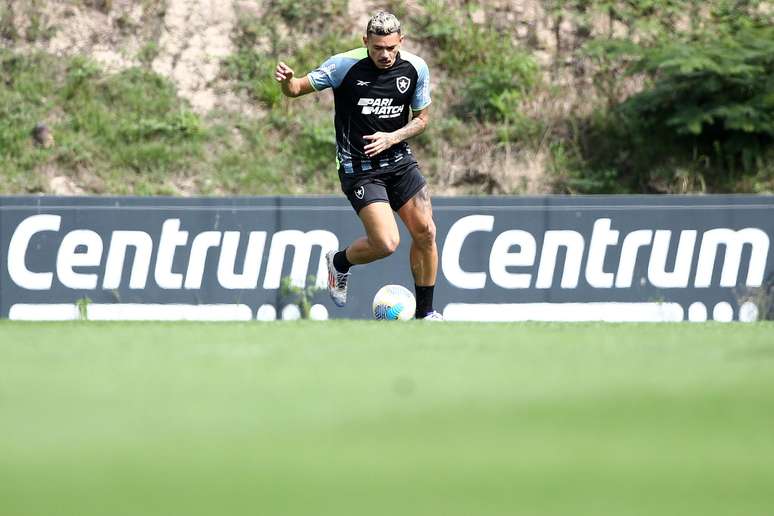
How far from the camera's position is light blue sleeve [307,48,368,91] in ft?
26.5

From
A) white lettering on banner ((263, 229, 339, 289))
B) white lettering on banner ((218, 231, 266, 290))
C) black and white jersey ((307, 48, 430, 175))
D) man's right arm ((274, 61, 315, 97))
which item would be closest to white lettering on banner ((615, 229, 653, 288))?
white lettering on banner ((263, 229, 339, 289))

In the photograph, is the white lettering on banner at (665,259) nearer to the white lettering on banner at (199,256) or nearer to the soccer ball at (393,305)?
the soccer ball at (393,305)

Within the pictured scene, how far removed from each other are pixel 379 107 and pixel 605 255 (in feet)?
15.0

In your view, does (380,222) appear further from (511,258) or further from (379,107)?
(511,258)

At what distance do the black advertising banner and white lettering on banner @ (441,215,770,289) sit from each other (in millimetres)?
14

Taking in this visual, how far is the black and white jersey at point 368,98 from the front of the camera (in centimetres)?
813

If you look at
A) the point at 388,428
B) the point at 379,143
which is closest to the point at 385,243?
the point at 379,143

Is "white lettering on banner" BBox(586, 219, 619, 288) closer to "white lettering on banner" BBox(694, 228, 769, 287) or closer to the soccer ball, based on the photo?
"white lettering on banner" BBox(694, 228, 769, 287)

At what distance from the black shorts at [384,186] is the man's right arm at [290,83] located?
2.27 ft

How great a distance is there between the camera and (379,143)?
8.06 metres

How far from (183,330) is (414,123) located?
8.53ft

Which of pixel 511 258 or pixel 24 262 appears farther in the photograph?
pixel 511 258

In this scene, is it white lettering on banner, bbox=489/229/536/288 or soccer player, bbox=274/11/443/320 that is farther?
white lettering on banner, bbox=489/229/536/288

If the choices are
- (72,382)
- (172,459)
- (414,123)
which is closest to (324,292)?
(414,123)
